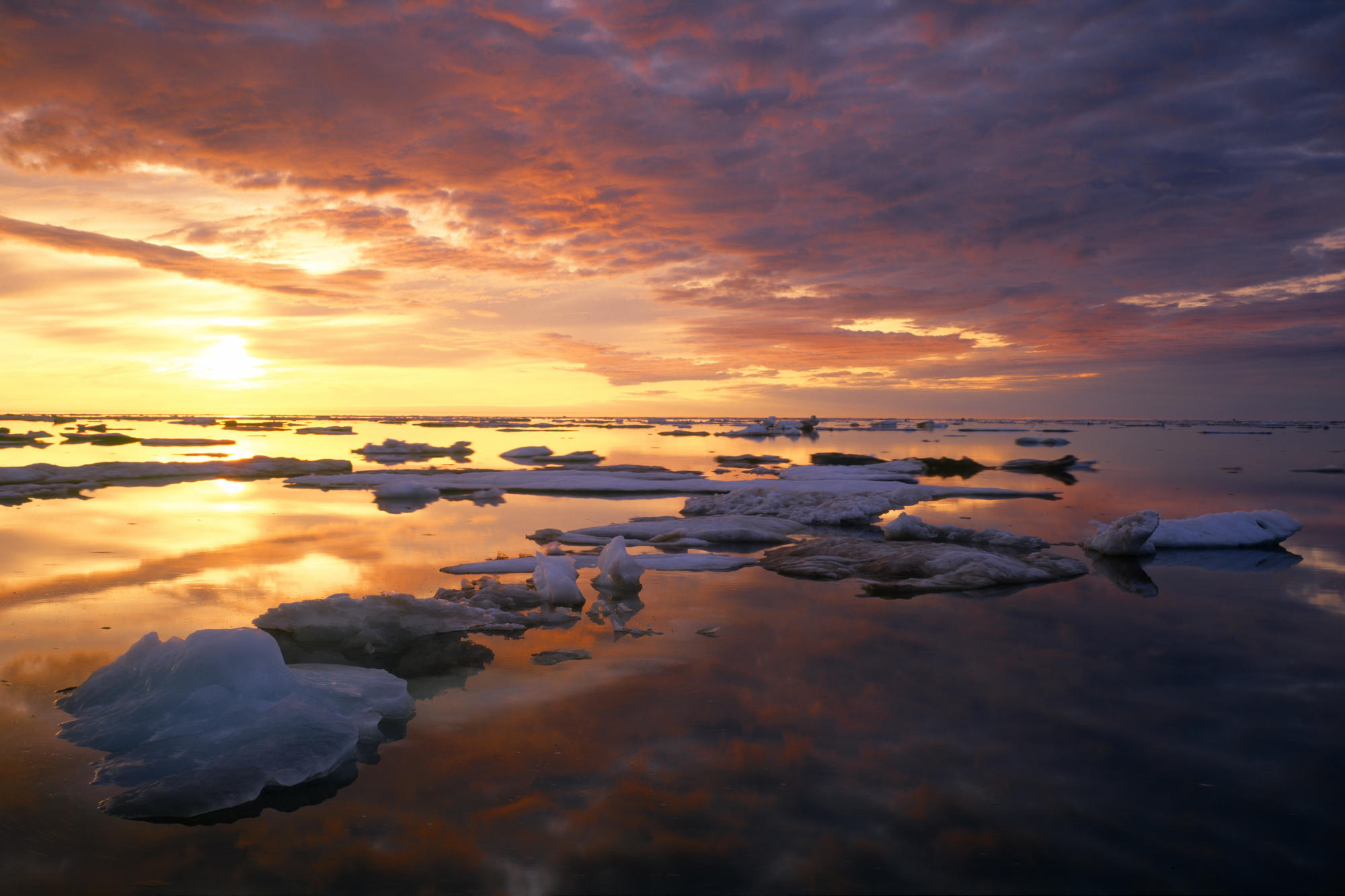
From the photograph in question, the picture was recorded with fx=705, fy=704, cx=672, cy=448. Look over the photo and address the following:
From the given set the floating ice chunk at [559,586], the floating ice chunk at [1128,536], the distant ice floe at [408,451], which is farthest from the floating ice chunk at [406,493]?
the distant ice floe at [408,451]

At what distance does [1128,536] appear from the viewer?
1037 cm

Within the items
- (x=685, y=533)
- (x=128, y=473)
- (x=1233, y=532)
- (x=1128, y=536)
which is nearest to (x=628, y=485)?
(x=685, y=533)

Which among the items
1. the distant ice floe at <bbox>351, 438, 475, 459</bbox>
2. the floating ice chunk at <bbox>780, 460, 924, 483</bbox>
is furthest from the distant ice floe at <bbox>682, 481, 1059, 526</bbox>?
the distant ice floe at <bbox>351, 438, 475, 459</bbox>

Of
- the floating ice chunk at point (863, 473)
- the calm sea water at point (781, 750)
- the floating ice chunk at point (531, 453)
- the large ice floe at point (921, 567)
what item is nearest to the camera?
the calm sea water at point (781, 750)

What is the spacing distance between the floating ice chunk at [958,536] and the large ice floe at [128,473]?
1845 centimetres

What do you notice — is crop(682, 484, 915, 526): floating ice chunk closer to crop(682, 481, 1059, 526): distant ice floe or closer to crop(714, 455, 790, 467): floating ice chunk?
crop(682, 481, 1059, 526): distant ice floe

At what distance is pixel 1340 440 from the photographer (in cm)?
5612

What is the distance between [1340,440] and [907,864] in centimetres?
7447

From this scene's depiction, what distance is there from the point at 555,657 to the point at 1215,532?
11411 mm

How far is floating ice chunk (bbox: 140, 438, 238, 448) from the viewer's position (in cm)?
3850

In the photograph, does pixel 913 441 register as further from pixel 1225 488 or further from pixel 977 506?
pixel 977 506

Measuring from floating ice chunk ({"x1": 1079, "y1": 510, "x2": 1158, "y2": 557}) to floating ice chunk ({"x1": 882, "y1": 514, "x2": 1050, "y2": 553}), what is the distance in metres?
0.78

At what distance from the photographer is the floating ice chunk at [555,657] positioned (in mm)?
5660

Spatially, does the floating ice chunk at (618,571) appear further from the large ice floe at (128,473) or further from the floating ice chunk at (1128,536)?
the large ice floe at (128,473)
